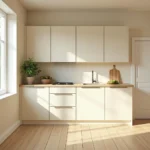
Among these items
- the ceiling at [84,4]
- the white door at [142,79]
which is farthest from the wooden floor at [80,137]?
the ceiling at [84,4]

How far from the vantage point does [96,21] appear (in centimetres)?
602

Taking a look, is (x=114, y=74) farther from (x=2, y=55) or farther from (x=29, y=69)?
(x=2, y=55)

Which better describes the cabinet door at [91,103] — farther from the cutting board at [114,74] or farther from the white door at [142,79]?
the white door at [142,79]

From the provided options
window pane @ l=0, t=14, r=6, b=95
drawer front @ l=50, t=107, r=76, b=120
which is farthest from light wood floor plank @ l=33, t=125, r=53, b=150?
window pane @ l=0, t=14, r=6, b=95

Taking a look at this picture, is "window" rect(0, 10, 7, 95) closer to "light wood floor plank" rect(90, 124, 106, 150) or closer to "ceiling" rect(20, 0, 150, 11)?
"ceiling" rect(20, 0, 150, 11)

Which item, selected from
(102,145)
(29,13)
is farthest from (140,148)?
(29,13)

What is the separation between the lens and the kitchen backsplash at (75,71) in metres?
6.03

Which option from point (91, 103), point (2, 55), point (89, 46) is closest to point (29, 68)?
point (2, 55)

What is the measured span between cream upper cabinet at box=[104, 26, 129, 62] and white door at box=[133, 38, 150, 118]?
20.3 inches

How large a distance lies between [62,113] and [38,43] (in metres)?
1.64

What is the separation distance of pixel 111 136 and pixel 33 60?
8.01 feet

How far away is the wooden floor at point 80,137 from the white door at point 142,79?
2.01 feet

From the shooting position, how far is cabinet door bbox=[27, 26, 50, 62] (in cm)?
574

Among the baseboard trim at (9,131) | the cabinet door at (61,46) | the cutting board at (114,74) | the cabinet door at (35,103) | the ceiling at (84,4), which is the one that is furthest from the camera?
the cutting board at (114,74)
